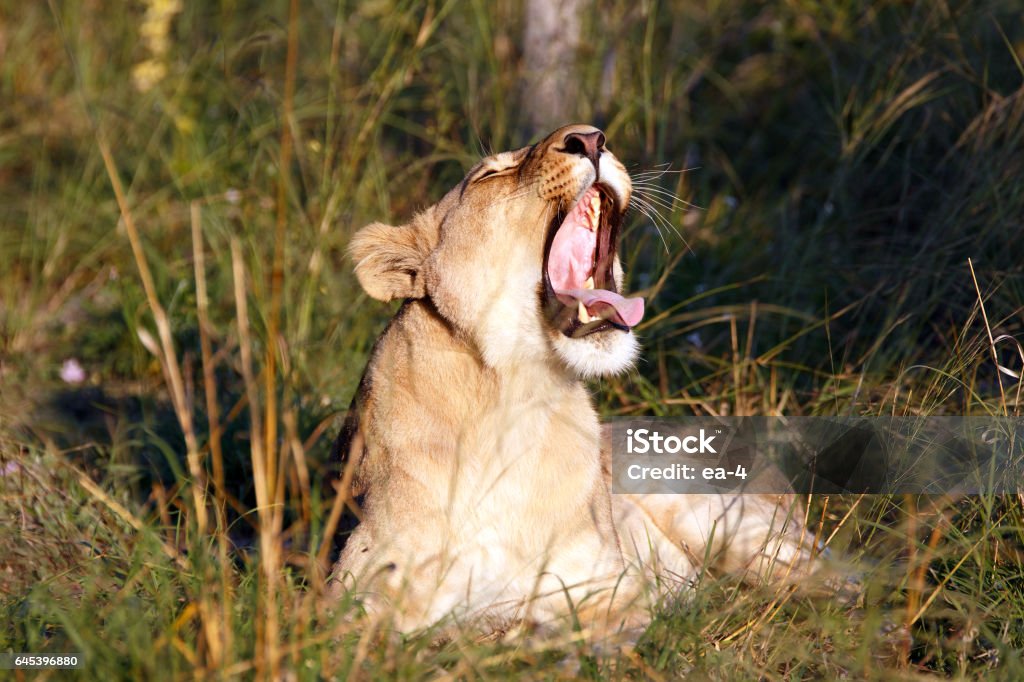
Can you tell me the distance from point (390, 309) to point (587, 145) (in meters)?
1.65

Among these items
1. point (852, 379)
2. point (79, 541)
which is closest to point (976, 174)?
point (852, 379)

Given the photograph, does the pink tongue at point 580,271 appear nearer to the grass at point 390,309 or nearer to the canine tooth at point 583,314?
the canine tooth at point 583,314

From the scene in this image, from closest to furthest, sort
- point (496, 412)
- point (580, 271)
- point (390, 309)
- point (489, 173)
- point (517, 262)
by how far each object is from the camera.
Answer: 1. point (496, 412)
2. point (517, 262)
3. point (489, 173)
4. point (580, 271)
5. point (390, 309)

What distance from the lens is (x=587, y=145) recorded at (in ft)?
10.7

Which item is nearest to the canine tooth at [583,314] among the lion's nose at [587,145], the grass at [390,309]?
the lion's nose at [587,145]

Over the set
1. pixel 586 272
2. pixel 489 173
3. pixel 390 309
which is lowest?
pixel 390 309

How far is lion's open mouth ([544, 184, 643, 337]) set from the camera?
319cm

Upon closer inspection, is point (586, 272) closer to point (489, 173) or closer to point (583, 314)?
point (583, 314)

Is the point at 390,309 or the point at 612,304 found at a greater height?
the point at 612,304

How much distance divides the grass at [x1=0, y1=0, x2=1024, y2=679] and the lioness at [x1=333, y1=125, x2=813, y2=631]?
20 centimetres

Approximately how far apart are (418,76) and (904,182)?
2333mm

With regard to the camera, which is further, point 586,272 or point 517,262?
point 586,272

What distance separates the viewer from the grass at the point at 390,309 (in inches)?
108

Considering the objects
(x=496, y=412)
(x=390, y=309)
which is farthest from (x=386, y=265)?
(x=390, y=309)
